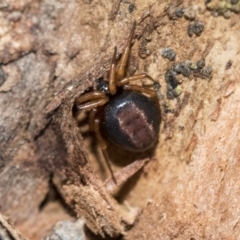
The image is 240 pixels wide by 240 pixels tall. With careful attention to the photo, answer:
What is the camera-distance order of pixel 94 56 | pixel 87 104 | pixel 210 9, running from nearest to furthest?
pixel 210 9, pixel 94 56, pixel 87 104

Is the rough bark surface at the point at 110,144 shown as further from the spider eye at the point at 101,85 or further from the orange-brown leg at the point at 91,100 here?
the spider eye at the point at 101,85

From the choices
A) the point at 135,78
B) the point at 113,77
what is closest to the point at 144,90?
the point at 135,78

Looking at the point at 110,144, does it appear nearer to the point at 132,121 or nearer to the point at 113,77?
the point at 132,121

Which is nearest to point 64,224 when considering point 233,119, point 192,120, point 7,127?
point 7,127

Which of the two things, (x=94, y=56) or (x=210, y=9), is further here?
(x=94, y=56)

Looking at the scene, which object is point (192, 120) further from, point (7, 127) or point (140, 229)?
point (7, 127)

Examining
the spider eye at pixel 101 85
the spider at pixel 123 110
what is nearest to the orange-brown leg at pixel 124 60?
the spider at pixel 123 110
